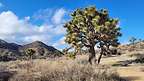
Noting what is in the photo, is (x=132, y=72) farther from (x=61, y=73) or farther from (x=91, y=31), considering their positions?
(x=91, y=31)

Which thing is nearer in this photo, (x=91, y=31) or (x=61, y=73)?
(x=61, y=73)

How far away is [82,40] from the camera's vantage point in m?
56.0

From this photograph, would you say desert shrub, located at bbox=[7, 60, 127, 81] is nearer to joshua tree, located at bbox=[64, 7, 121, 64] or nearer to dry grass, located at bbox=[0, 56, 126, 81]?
dry grass, located at bbox=[0, 56, 126, 81]

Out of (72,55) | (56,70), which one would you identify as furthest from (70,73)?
(72,55)

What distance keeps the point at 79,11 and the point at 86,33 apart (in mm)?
3728

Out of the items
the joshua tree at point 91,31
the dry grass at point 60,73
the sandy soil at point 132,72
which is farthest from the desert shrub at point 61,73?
the joshua tree at point 91,31

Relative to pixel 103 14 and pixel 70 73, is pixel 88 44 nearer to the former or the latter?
pixel 103 14

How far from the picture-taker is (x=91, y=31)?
56438 mm

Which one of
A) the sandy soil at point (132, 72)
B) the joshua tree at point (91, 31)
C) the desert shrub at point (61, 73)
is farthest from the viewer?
the joshua tree at point (91, 31)

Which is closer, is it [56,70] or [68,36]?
[56,70]

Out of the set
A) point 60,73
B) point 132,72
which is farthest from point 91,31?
point 60,73

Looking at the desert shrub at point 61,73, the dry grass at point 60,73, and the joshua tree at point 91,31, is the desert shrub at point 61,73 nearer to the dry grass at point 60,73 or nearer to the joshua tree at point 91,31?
the dry grass at point 60,73

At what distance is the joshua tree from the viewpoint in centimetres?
5488

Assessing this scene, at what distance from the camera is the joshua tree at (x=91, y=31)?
180 ft
